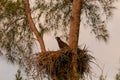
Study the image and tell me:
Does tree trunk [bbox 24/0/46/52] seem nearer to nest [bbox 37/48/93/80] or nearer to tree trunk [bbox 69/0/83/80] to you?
tree trunk [bbox 69/0/83/80]

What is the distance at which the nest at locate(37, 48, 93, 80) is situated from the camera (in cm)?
995

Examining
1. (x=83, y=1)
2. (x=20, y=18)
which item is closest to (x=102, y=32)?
(x=83, y=1)

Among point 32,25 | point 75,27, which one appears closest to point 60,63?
point 75,27

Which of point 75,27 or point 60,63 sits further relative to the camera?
point 75,27

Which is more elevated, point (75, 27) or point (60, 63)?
point (75, 27)

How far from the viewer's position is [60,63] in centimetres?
1011

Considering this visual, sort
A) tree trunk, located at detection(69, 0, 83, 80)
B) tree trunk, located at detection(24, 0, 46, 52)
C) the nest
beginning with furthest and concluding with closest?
tree trunk, located at detection(24, 0, 46, 52) < tree trunk, located at detection(69, 0, 83, 80) < the nest

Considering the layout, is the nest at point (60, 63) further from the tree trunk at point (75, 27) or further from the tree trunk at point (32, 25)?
the tree trunk at point (32, 25)

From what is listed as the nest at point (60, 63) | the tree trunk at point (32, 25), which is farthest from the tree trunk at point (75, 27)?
the tree trunk at point (32, 25)

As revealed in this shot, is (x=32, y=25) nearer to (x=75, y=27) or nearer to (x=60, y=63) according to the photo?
(x=75, y=27)

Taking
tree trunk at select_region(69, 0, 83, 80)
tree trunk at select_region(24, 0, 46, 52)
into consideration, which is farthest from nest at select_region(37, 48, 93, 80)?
tree trunk at select_region(24, 0, 46, 52)

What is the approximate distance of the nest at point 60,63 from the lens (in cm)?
995

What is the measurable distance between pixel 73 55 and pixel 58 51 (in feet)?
1.06

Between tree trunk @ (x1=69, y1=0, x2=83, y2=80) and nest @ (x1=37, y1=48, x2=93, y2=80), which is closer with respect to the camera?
nest @ (x1=37, y1=48, x2=93, y2=80)
